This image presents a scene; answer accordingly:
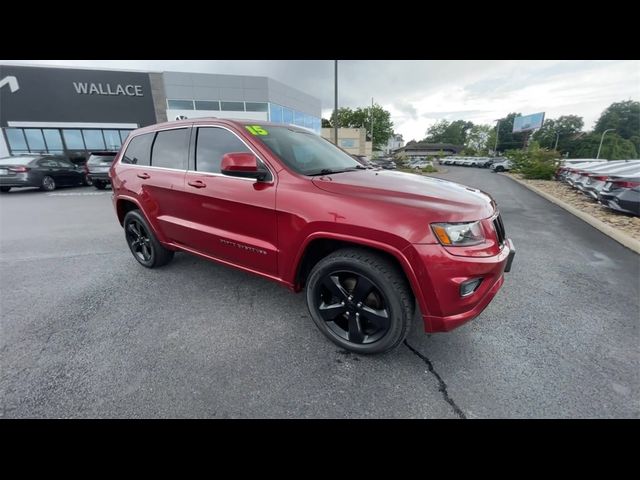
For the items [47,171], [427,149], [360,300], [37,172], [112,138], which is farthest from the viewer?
[427,149]

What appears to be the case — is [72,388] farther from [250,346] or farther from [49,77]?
[49,77]

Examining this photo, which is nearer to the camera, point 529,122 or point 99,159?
point 99,159

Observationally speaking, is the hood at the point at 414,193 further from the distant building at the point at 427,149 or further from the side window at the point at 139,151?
the distant building at the point at 427,149

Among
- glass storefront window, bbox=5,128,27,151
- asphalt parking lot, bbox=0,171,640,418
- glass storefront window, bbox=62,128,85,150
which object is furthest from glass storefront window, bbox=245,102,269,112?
asphalt parking lot, bbox=0,171,640,418

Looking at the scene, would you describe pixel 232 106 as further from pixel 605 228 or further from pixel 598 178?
pixel 605 228

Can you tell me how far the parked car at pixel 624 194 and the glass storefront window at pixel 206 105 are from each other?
78.1ft

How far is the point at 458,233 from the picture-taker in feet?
5.87

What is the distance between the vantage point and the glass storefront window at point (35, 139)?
19.8 m

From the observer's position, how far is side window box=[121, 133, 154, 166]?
3.31 meters

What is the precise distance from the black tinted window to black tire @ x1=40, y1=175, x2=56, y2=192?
12.4 m

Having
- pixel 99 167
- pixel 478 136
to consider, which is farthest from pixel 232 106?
pixel 478 136

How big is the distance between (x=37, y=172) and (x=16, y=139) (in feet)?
49.7
